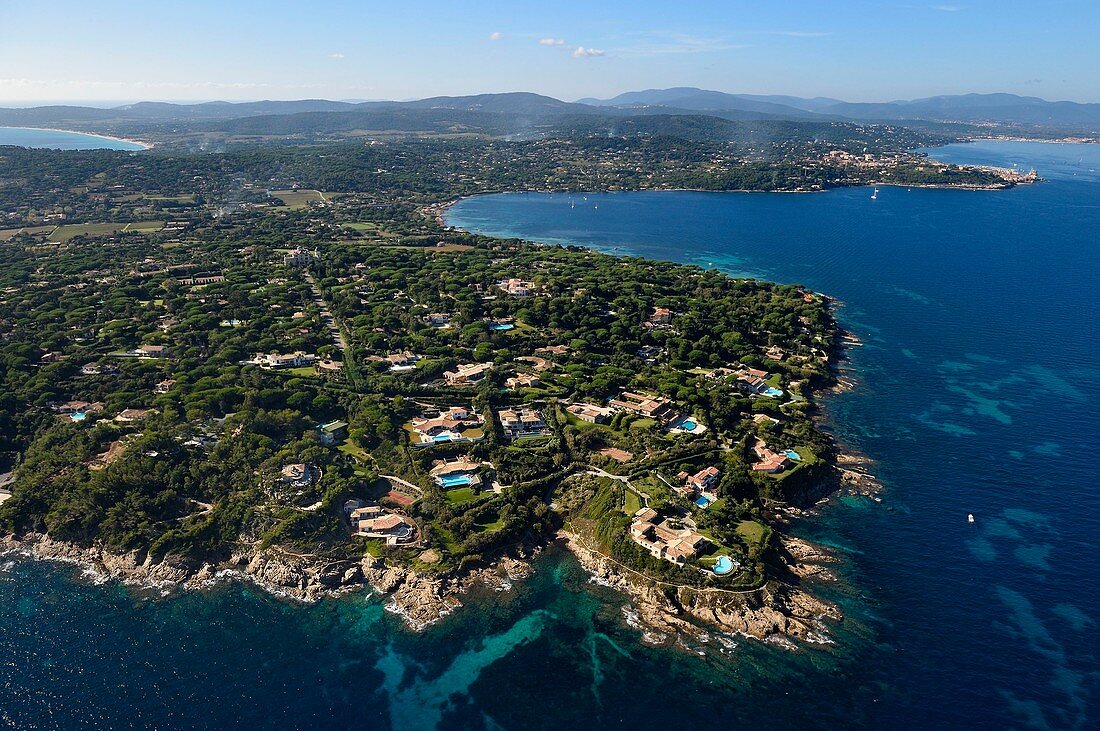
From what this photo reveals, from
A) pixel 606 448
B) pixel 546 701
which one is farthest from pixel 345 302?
pixel 546 701

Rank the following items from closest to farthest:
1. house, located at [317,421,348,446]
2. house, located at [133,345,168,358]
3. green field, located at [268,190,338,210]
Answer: house, located at [317,421,348,446] < house, located at [133,345,168,358] < green field, located at [268,190,338,210]

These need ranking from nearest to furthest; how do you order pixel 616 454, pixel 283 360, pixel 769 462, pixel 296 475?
pixel 296 475 → pixel 769 462 → pixel 616 454 → pixel 283 360

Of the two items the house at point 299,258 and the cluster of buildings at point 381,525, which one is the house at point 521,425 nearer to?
the cluster of buildings at point 381,525

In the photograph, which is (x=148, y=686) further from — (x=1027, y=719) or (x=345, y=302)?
(x=345, y=302)

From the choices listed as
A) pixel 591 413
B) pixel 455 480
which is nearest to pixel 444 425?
pixel 455 480

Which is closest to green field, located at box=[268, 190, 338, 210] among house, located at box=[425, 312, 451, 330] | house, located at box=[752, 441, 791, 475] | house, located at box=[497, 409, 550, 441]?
house, located at box=[425, 312, 451, 330]

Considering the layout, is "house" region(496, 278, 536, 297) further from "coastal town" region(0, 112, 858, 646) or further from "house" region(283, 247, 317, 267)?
"house" region(283, 247, 317, 267)

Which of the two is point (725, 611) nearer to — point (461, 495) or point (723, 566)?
point (723, 566)
